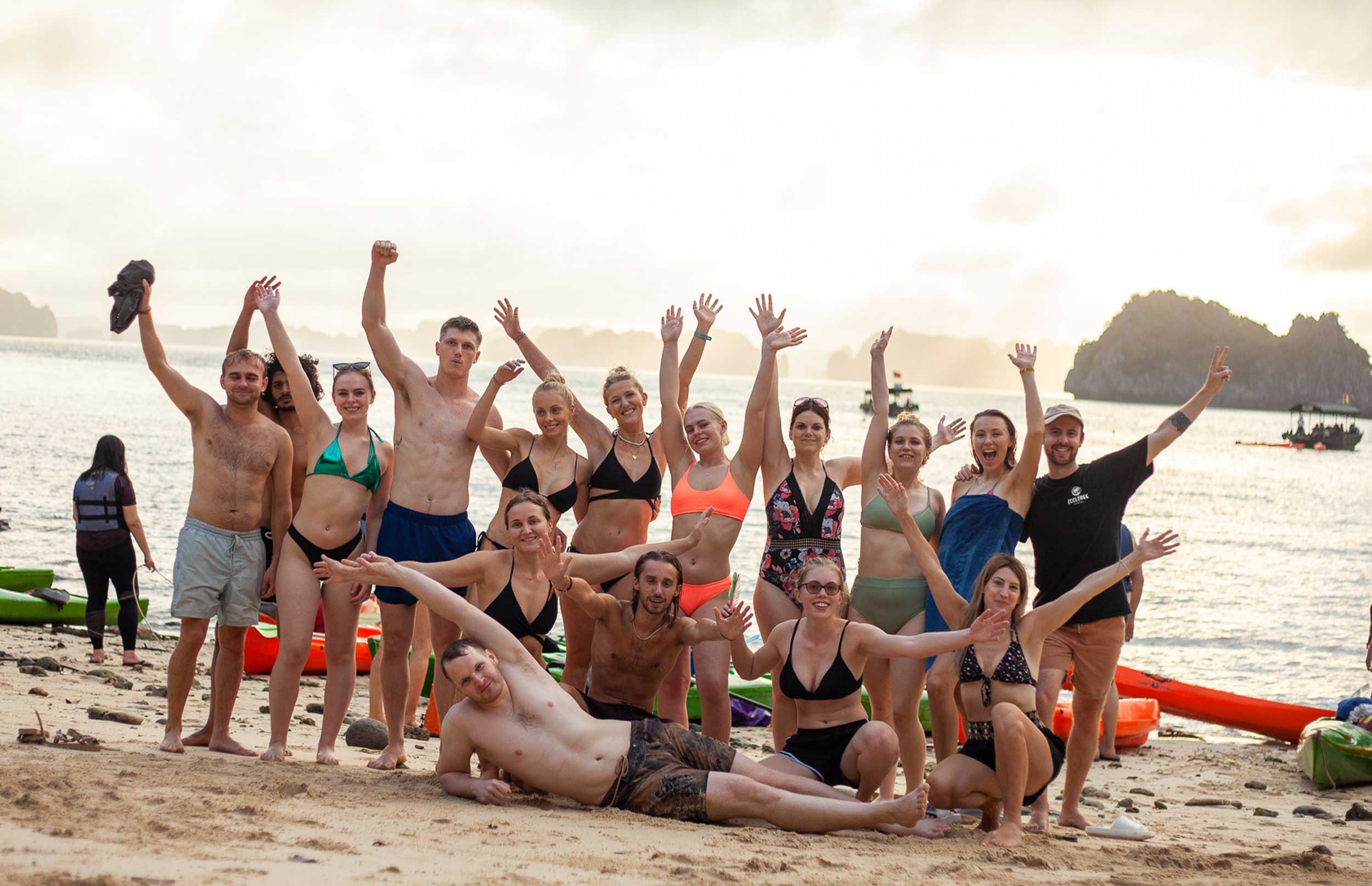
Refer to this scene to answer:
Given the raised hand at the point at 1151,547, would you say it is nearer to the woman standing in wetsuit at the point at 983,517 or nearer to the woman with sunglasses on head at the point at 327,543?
the woman standing in wetsuit at the point at 983,517

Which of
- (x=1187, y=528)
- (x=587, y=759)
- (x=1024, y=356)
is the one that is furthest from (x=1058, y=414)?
(x=1187, y=528)

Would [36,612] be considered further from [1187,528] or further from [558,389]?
[1187,528]

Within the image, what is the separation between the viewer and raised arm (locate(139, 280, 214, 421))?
613 cm

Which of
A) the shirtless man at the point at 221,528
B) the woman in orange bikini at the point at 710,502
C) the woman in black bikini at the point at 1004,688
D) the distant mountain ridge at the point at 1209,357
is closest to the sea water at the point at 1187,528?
the woman in orange bikini at the point at 710,502

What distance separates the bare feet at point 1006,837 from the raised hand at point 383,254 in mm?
4401

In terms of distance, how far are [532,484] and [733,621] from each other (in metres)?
1.46

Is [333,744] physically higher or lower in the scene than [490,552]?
lower

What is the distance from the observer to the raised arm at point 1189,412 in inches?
243

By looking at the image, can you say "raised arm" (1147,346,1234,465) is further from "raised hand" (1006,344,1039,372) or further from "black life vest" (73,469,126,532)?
"black life vest" (73,469,126,532)

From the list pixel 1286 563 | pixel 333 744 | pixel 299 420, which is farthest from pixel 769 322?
pixel 1286 563

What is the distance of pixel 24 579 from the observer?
→ 12.7 meters

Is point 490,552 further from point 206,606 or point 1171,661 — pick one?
point 1171,661

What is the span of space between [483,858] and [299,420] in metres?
3.37

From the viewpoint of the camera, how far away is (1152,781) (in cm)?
878
